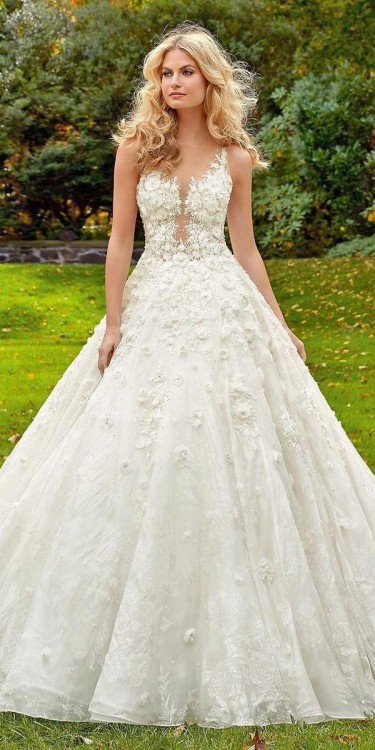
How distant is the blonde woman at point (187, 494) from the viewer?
3.61m

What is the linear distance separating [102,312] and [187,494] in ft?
43.3

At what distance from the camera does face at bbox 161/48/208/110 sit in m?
4.20

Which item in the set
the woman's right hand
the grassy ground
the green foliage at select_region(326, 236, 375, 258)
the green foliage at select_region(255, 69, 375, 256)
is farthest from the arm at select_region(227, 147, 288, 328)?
the green foliage at select_region(326, 236, 375, 258)

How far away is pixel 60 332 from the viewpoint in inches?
614

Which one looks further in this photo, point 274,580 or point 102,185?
point 102,185

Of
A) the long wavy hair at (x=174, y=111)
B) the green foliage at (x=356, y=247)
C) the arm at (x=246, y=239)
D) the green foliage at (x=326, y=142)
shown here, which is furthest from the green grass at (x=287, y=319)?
the long wavy hair at (x=174, y=111)

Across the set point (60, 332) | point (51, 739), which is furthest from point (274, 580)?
point (60, 332)

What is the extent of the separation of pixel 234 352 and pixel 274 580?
92cm

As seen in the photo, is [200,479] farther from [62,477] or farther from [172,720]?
[172,720]

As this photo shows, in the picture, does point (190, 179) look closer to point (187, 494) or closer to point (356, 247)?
point (187, 494)

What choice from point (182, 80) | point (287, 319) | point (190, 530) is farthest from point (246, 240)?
point (287, 319)

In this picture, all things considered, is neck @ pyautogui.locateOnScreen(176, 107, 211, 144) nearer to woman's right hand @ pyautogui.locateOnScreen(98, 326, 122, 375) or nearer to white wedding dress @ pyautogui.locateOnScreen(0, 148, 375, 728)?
white wedding dress @ pyautogui.locateOnScreen(0, 148, 375, 728)

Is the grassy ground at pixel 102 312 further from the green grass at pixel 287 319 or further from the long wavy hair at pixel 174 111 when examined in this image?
the long wavy hair at pixel 174 111

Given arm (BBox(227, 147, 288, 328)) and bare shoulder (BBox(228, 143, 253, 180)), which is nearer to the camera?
bare shoulder (BBox(228, 143, 253, 180))
